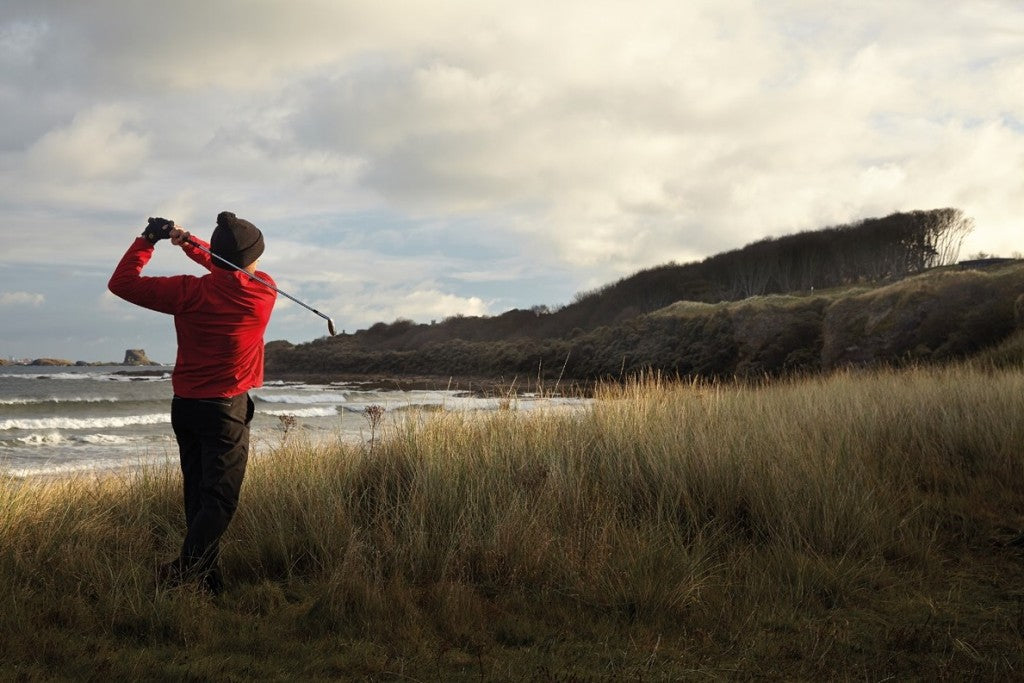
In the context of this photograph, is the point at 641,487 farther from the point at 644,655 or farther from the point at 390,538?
the point at 644,655

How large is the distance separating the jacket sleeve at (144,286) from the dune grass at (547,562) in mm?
1579

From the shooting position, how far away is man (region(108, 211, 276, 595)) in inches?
183

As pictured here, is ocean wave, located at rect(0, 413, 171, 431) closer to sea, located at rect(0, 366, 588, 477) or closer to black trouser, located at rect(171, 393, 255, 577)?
sea, located at rect(0, 366, 588, 477)

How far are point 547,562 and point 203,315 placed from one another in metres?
2.51

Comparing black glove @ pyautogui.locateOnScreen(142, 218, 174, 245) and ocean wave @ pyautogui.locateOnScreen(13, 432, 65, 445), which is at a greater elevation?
black glove @ pyautogui.locateOnScreen(142, 218, 174, 245)

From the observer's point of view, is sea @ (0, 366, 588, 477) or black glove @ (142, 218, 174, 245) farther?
sea @ (0, 366, 588, 477)

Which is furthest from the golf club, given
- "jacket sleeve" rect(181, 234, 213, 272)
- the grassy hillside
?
the grassy hillside

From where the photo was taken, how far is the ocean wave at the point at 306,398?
A: 30944 mm

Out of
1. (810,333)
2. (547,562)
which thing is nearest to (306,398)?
(810,333)

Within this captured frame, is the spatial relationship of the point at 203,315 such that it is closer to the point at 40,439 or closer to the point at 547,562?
the point at 547,562

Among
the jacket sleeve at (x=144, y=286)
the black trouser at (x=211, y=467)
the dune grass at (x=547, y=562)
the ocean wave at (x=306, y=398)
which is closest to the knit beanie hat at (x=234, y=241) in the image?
the jacket sleeve at (x=144, y=286)

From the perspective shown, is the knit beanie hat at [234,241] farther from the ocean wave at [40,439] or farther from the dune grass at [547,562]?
the ocean wave at [40,439]

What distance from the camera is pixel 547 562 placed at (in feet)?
16.5

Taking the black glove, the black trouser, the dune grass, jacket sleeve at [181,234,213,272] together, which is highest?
the black glove
